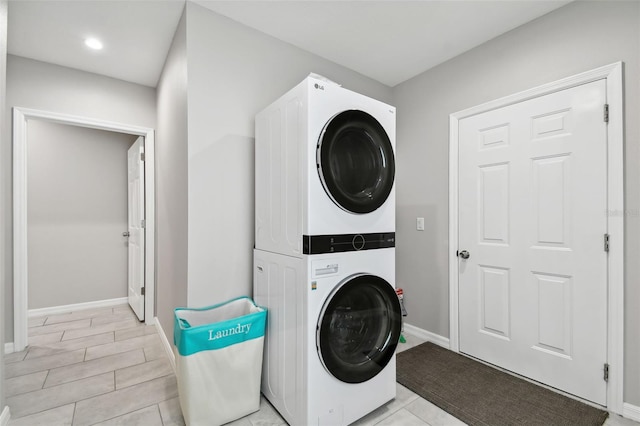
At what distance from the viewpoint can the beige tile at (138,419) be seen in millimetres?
1665

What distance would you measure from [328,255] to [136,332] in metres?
2.58

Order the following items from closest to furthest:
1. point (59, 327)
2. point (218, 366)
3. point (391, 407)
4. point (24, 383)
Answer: point (218, 366) < point (391, 407) < point (24, 383) < point (59, 327)

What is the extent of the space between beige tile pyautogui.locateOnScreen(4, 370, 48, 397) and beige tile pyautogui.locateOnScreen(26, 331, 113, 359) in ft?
1.27

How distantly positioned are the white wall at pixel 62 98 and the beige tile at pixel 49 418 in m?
1.27

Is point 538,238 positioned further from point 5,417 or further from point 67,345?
point 67,345

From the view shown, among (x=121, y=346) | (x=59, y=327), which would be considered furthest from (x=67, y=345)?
(x=59, y=327)

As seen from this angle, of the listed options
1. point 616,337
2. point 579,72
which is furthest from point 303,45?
point 616,337

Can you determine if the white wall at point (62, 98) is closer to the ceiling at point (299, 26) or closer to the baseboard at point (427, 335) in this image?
the ceiling at point (299, 26)

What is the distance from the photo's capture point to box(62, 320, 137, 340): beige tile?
2.87 meters

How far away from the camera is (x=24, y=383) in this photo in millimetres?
2041

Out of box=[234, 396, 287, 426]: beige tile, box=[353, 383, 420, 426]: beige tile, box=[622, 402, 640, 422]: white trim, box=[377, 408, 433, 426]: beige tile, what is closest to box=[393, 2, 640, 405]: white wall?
Answer: box=[622, 402, 640, 422]: white trim

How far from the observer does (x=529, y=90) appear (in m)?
2.09

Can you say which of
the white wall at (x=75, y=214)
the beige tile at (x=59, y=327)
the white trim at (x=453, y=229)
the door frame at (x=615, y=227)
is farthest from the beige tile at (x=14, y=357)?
the door frame at (x=615, y=227)

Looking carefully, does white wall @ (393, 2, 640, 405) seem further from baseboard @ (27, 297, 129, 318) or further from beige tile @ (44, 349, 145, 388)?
baseboard @ (27, 297, 129, 318)
